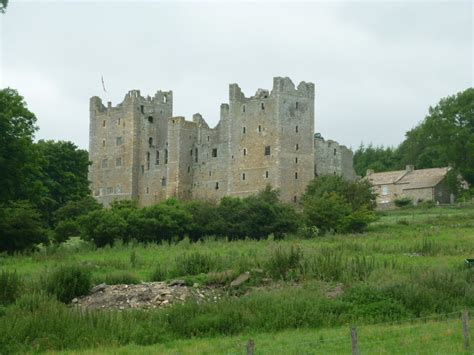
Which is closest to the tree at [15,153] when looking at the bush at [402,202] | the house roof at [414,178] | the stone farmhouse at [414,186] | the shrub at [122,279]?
the shrub at [122,279]

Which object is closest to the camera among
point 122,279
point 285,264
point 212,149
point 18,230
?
point 285,264

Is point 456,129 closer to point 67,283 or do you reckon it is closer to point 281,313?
point 67,283

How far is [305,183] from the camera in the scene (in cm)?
7556

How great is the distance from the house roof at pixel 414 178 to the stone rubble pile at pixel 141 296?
55405 millimetres

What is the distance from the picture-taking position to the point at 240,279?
2622cm


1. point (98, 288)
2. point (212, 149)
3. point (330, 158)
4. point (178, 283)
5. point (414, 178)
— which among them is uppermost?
point (212, 149)

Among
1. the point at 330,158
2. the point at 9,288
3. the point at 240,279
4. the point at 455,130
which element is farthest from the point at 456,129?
the point at 9,288

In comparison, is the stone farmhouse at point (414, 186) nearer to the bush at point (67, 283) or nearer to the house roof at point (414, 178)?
the house roof at point (414, 178)

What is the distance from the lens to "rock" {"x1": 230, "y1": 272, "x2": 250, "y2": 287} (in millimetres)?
25859

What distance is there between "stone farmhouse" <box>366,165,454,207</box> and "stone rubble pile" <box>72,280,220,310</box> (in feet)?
171

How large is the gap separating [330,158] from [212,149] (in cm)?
1037

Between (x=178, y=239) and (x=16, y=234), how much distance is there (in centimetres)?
979

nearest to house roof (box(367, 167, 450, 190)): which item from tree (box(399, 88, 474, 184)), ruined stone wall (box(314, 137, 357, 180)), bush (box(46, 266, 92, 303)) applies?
ruined stone wall (box(314, 137, 357, 180))

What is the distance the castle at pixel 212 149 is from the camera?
74812 millimetres
